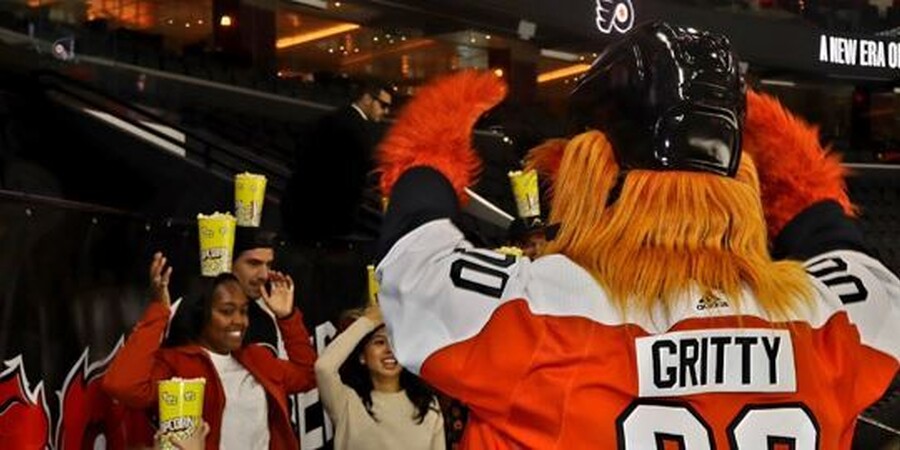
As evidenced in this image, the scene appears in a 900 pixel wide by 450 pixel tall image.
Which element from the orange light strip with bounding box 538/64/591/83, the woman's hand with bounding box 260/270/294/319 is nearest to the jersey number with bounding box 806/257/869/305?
the woman's hand with bounding box 260/270/294/319

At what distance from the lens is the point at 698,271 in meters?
1.86

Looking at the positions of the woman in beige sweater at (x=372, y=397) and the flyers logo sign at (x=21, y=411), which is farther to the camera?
the woman in beige sweater at (x=372, y=397)

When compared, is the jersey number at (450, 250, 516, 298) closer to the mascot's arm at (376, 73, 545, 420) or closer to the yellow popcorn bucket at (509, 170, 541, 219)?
the mascot's arm at (376, 73, 545, 420)

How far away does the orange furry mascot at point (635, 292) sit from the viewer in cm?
182

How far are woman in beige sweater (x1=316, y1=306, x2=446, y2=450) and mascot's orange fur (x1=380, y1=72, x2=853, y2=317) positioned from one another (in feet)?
7.07

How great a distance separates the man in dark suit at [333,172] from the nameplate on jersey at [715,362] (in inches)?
114

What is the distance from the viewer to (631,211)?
1.87m

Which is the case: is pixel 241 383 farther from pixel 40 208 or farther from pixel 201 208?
pixel 201 208

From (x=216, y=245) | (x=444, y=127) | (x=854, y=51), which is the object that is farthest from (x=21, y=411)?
(x=854, y=51)

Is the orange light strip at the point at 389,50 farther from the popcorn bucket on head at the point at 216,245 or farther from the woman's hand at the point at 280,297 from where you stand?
the popcorn bucket on head at the point at 216,245

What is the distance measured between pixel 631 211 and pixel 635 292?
12 centimetres

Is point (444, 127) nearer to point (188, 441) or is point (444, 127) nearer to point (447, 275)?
point (447, 275)

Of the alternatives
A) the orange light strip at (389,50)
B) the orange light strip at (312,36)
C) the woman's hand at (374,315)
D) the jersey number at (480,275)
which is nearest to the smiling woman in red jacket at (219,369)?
the woman's hand at (374,315)

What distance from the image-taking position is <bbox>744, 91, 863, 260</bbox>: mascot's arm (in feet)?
6.95
